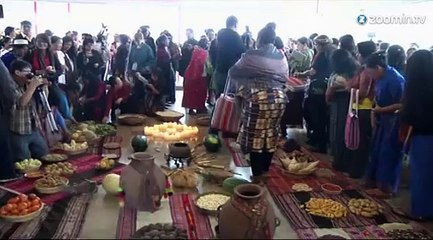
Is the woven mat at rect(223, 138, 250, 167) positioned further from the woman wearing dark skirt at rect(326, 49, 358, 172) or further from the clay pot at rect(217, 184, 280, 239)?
the clay pot at rect(217, 184, 280, 239)

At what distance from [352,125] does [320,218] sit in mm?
1130

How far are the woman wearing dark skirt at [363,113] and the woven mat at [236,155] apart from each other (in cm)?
106

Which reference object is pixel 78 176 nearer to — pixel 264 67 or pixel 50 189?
pixel 50 189

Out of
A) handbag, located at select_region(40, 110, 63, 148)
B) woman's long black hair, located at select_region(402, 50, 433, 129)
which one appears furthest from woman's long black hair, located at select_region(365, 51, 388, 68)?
handbag, located at select_region(40, 110, 63, 148)

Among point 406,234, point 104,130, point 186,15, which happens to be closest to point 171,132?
point 104,130

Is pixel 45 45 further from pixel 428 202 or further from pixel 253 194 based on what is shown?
pixel 428 202

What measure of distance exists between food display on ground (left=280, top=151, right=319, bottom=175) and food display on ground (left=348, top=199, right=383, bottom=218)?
76 cm

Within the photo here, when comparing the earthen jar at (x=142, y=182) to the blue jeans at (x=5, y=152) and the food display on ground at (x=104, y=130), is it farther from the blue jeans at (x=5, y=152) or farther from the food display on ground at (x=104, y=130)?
the food display on ground at (x=104, y=130)

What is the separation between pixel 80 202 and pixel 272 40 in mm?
2197

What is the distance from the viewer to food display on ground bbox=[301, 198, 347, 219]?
11.7 ft

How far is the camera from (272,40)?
4301 mm

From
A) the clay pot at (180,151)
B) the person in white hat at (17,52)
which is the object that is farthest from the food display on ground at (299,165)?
the person in white hat at (17,52)

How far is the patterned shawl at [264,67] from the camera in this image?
414 cm

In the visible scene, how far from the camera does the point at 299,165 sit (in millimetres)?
4543
